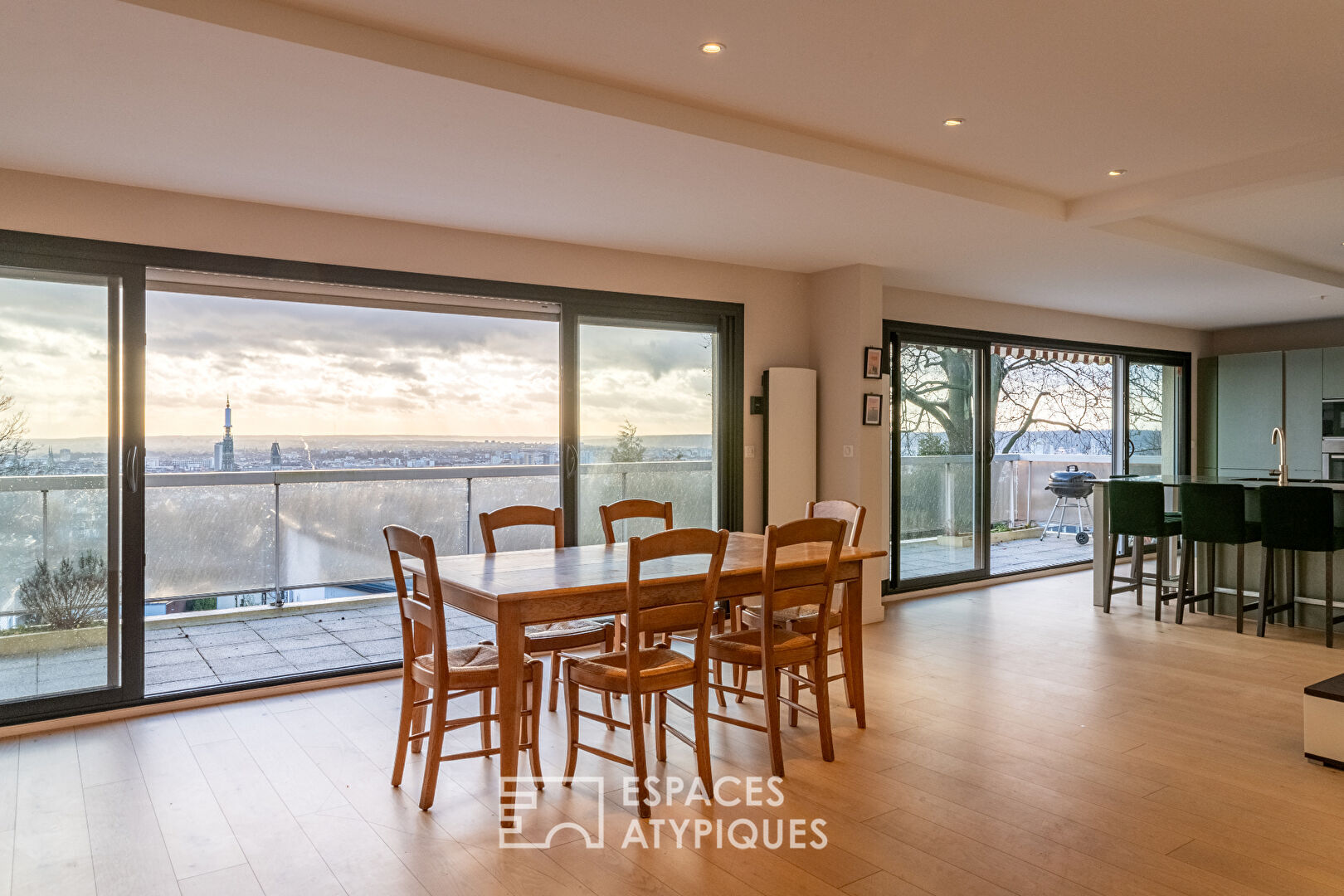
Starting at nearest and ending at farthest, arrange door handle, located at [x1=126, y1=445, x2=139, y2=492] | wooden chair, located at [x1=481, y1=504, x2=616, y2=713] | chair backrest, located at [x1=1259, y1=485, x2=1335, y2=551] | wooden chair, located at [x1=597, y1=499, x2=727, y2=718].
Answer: wooden chair, located at [x1=481, y1=504, x2=616, y2=713]
door handle, located at [x1=126, y1=445, x2=139, y2=492]
wooden chair, located at [x1=597, y1=499, x2=727, y2=718]
chair backrest, located at [x1=1259, y1=485, x2=1335, y2=551]

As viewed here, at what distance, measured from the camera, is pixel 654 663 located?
10.5 ft

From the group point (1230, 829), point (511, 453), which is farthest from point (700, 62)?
point (511, 453)

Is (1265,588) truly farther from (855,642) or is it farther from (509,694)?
(509,694)

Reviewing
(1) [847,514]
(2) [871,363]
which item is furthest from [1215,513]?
(1) [847,514]

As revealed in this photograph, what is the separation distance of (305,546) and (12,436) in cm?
251

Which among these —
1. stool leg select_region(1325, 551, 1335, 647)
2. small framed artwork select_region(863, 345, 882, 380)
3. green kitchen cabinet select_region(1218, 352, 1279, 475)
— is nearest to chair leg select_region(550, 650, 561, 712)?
small framed artwork select_region(863, 345, 882, 380)

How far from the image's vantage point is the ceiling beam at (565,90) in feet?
8.45

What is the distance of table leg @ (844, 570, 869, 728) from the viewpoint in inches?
151

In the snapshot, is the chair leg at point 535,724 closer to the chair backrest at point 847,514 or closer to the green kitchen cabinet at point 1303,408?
the chair backrest at point 847,514

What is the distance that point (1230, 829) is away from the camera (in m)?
2.83

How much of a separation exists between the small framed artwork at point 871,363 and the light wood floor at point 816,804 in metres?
2.24

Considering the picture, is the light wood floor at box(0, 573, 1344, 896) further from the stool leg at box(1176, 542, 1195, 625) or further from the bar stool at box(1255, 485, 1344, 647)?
the stool leg at box(1176, 542, 1195, 625)

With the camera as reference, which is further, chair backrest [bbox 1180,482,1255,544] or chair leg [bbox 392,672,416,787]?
chair backrest [bbox 1180,482,1255,544]

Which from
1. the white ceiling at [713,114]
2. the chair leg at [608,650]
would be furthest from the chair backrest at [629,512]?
the white ceiling at [713,114]
